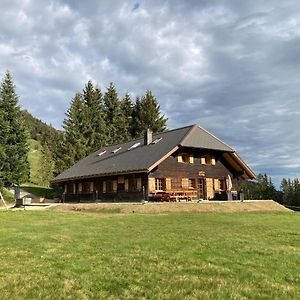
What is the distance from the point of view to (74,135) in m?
57.6

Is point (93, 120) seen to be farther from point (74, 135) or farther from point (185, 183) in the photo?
point (185, 183)

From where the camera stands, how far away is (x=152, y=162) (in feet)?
106

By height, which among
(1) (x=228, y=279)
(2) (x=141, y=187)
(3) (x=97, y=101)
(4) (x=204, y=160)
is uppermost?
(3) (x=97, y=101)

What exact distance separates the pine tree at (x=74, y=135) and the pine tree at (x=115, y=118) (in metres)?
5.78

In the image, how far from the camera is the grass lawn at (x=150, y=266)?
6.95m

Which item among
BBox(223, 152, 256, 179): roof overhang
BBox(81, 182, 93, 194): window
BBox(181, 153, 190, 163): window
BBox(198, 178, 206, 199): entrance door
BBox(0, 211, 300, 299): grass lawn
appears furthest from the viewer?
BBox(81, 182, 93, 194): window

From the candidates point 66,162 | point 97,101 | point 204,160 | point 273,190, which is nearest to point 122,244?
point 204,160

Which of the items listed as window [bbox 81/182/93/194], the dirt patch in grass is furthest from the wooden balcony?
window [bbox 81/182/93/194]

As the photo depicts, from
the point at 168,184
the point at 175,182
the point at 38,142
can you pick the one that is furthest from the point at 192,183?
the point at 38,142

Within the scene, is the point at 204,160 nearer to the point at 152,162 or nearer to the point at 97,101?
the point at 152,162

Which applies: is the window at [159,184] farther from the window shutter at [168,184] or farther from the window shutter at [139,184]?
the window shutter at [139,184]

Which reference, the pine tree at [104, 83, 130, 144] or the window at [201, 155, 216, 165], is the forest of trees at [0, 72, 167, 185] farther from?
the window at [201, 155, 216, 165]

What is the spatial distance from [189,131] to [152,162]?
6.59m

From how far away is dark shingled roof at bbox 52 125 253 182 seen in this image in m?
33.7
